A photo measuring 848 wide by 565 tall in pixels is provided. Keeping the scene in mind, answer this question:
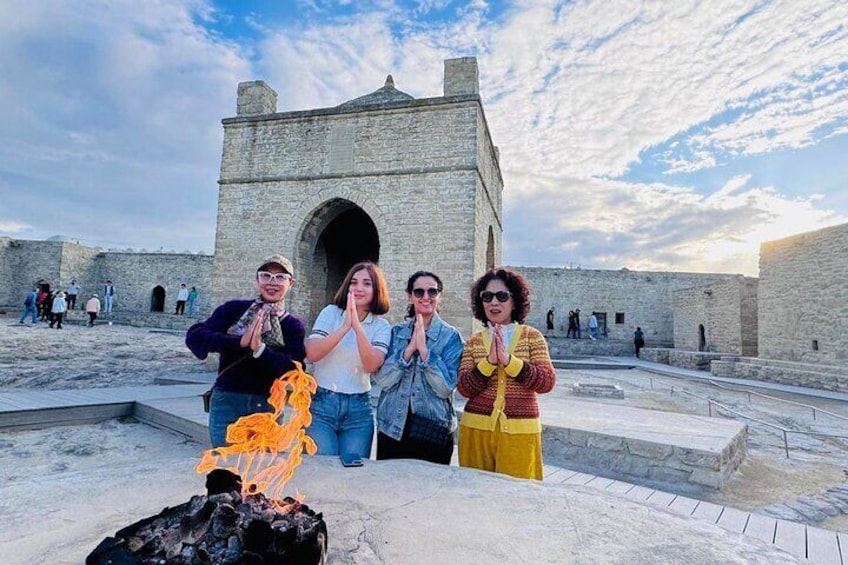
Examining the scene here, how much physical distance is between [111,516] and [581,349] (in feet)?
76.4

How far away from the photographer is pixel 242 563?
5.13ft

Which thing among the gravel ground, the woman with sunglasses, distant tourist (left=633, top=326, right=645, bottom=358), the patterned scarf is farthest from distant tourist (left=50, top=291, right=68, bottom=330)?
distant tourist (left=633, top=326, right=645, bottom=358)

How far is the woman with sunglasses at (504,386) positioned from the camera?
2.74 metres

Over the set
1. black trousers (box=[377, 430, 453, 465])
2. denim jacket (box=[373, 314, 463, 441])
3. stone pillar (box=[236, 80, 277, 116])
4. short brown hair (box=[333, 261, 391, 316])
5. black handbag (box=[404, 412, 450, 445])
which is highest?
stone pillar (box=[236, 80, 277, 116])

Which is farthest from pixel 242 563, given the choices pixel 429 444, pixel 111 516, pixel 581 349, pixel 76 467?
pixel 581 349

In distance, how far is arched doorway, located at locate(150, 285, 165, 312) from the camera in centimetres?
2892

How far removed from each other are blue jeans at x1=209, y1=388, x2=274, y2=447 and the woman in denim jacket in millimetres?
893

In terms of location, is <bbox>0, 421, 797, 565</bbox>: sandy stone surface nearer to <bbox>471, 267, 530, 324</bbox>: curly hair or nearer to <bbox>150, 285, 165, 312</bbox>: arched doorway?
<bbox>471, 267, 530, 324</bbox>: curly hair

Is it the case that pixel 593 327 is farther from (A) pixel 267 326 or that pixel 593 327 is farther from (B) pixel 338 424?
(A) pixel 267 326

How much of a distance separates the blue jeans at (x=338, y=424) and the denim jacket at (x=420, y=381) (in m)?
0.14

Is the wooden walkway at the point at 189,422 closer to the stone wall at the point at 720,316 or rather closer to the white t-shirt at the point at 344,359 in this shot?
the white t-shirt at the point at 344,359

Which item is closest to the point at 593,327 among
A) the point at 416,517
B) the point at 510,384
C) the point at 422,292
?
the point at 510,384

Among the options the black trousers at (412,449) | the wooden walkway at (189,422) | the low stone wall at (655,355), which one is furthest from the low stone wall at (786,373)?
the black trousers at (412,449)

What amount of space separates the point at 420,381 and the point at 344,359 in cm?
55
